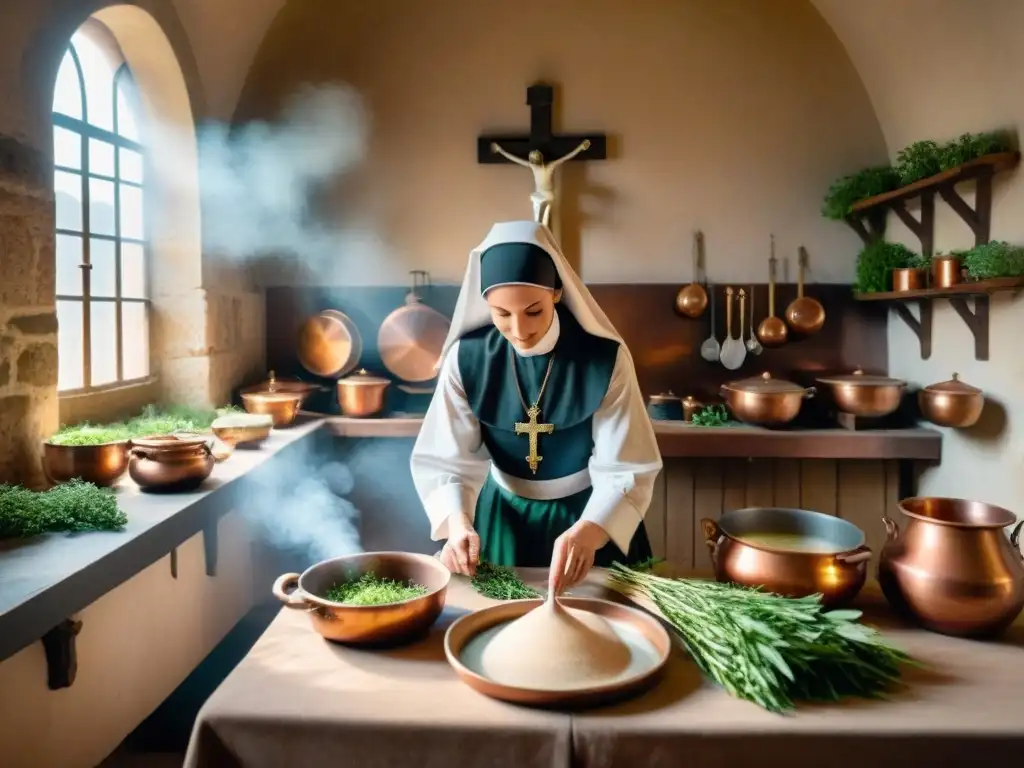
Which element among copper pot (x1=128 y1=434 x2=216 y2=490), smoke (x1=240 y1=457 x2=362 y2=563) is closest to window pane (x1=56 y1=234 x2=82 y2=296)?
copper pot (x1=128 y1=434 x2=216 y2=490)

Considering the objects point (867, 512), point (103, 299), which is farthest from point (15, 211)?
point (867, 512)

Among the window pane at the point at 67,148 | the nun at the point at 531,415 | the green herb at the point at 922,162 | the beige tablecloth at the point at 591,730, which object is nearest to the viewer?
the beige tablecloth at the point at 591,730

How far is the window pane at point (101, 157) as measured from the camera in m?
3.29

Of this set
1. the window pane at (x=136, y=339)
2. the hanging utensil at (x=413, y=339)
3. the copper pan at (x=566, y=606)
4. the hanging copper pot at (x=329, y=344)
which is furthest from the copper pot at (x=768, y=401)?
the window pane at (x=136, y=339)

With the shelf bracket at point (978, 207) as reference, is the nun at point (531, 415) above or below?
below

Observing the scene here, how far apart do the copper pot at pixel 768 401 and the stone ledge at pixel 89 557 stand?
2335 millimetres

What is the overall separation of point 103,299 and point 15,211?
1117 millimetres

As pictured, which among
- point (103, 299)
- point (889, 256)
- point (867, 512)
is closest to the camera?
point (103, 299)

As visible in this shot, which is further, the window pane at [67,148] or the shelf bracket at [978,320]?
the shelf bracket at [978,320]

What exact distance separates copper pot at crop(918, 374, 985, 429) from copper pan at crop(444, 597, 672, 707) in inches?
93.3

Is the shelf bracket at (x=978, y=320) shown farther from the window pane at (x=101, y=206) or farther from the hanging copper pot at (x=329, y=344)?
the window pane at (x=101, y=206)

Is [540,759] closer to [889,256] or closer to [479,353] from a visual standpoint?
[479,353]

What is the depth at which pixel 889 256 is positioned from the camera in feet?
13.0

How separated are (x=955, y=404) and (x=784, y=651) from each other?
8.06 ft
